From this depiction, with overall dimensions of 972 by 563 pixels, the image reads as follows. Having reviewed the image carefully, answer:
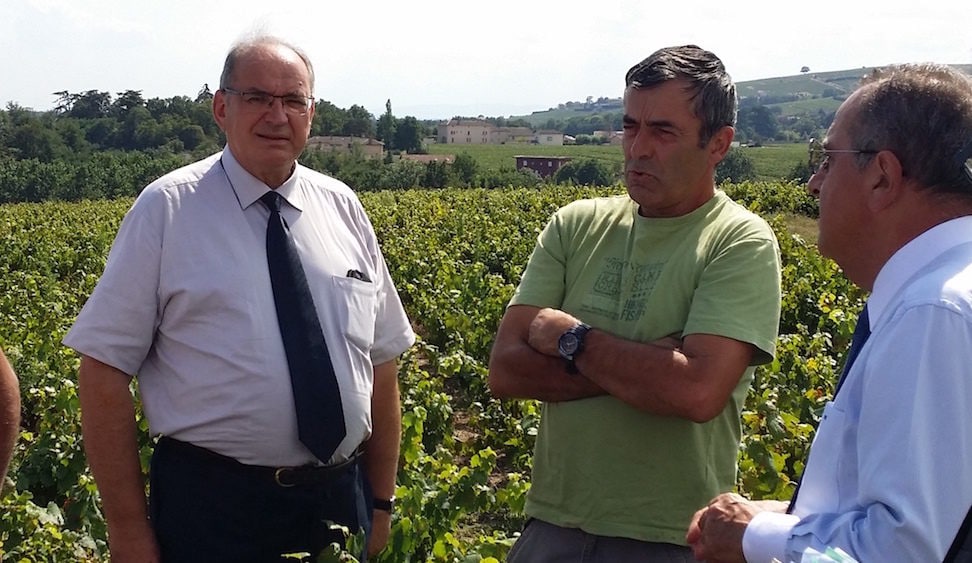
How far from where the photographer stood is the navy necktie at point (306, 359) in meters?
2.67

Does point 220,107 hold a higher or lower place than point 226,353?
higher

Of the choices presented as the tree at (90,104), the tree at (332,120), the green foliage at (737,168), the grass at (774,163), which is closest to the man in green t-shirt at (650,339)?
the green foliage at (737,168)

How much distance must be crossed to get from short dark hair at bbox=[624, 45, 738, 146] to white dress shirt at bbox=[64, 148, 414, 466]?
1155mm

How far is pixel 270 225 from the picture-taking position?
9.18 ft

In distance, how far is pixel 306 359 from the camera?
2689 mm

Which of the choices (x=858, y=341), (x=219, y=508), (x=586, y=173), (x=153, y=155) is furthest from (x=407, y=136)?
(x=858, y=341)

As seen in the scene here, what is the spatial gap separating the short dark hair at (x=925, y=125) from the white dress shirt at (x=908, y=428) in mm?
97

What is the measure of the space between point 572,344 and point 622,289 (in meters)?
0.23

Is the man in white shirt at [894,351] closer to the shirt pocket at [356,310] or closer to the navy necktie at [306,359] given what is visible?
the navy necktie at [306,359]

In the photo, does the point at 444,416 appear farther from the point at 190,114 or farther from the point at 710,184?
the point at 190,114

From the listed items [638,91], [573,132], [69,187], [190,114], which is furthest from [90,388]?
[573,132]

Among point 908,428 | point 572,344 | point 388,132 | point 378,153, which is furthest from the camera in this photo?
point 388,132

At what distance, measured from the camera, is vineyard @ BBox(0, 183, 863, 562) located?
13.4 feet

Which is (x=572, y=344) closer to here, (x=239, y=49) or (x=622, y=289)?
(x=622, y=289)
